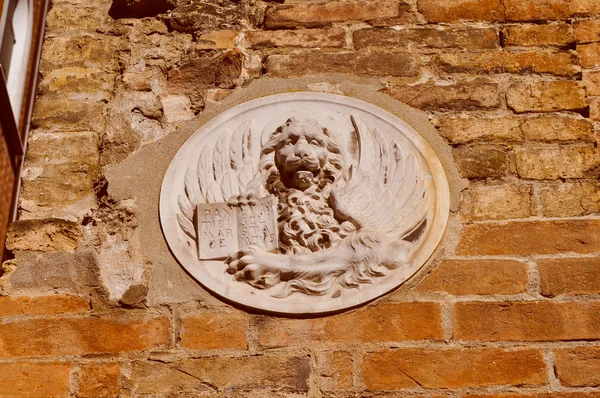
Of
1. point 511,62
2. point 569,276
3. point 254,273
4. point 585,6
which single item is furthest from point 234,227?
point 585,6

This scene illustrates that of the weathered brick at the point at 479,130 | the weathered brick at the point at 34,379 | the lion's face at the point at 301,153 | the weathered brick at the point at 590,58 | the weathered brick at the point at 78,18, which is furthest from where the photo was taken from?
the weathered brick at the point at 590,58

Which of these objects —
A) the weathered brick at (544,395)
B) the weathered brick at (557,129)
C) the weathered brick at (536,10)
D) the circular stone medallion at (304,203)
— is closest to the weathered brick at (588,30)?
the weathered brick at (536,10)

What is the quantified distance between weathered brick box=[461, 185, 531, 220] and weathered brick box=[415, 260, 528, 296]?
0.16 meters

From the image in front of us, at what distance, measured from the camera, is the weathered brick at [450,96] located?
2.58 m

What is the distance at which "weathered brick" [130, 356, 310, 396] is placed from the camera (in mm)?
2133

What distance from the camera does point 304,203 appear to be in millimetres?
2373

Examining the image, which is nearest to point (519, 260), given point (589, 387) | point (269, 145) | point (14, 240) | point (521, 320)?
point (521, 320)

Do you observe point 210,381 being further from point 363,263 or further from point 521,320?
point 521,320

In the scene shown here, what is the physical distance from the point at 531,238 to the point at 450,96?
554 millimetres

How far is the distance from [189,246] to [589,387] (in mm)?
1161

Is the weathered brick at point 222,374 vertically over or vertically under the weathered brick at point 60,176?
under

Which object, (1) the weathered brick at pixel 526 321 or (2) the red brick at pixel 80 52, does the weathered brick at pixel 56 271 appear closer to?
(2) the red brick at pixel 80 52

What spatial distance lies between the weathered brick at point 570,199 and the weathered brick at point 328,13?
0.83m

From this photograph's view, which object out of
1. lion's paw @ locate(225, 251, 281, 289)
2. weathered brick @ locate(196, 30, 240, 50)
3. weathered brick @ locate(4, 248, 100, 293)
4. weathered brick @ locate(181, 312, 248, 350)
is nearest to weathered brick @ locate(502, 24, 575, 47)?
weathered brick @ locate(196, 30, 240, 50)
